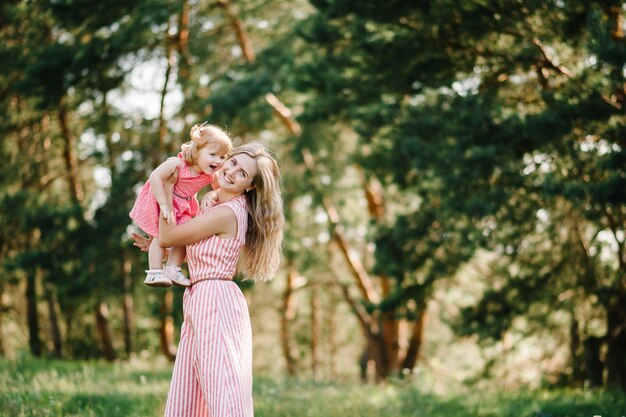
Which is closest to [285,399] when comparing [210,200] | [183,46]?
[210,200]

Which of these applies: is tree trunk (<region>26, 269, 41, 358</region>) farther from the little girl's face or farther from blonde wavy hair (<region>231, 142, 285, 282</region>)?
the little girl's face

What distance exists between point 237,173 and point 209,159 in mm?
180

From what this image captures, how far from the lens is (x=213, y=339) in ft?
12.2

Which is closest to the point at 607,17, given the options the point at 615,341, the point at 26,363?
the point at 615,341

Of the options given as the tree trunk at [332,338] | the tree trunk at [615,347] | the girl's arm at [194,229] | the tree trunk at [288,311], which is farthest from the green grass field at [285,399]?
the tree trunk at [332,338]

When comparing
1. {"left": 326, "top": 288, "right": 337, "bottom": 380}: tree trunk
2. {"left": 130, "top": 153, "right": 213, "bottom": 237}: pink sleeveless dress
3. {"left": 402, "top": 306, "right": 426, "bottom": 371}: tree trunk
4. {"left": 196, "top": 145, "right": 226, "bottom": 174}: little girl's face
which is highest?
{"left": 196, "top": 145, "right": 226, "bottom": 174}: little girl's face

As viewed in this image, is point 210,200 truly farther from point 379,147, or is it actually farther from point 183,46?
point 183,46

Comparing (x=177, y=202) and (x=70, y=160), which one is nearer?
(x=177, y=202)

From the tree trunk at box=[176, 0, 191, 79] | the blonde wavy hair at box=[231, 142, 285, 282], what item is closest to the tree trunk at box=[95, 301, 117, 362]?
the tree trunk at box=[176, 0, 191, 79]

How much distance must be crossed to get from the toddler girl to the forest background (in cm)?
68

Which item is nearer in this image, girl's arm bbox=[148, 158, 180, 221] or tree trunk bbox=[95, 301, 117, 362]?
girl's arm bbox=[148, 158, 180, 221]

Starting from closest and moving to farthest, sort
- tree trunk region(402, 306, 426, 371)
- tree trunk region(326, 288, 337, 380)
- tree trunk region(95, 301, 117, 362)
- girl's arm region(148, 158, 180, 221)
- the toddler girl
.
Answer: girl's arm region(148, 158, 180, 221)
the toddler girl
tree trunk region(95, 301, 117, 362)
tree trunk region(402, 306, 426, 371)
tree trunk region(326, 288, 337, 380)

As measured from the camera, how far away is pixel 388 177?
1352 cm

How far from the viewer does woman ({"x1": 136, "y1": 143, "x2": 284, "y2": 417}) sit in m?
3.69
